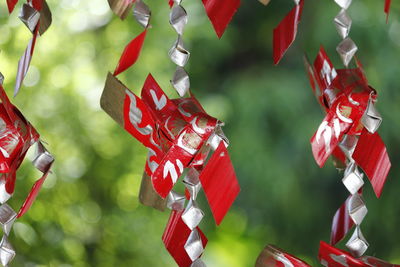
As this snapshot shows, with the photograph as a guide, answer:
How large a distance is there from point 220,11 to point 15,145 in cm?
14

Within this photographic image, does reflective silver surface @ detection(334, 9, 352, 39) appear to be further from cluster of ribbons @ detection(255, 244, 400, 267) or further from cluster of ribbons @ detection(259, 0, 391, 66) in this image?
cluster of ribbons @ detection(255, 244, 400, 267)

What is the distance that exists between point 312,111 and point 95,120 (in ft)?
1.43

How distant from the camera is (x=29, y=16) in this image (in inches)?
16.9

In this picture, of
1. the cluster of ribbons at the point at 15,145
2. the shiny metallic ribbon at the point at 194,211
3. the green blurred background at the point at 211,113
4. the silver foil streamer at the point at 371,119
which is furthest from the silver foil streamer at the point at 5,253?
the green blurred background at the point at 211,113

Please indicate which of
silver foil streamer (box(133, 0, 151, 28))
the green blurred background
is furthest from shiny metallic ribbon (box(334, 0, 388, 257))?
the green blurred background

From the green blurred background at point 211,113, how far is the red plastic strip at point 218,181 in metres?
1.02

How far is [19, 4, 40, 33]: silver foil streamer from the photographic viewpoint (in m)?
0.43

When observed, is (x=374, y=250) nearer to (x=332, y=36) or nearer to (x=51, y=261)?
(x=332, y=36)

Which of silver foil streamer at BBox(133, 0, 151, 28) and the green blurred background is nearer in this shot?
silver foil streamer at BBox(133, 0, 151, 28)

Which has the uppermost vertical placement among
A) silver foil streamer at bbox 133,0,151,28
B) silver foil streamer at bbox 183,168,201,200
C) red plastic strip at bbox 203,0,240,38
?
red plastic strip at bbox 203,0,240,38

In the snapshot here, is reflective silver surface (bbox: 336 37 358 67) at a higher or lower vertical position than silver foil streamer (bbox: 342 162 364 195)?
higher

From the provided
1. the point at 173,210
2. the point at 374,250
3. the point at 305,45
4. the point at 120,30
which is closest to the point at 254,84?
the point at 305,45

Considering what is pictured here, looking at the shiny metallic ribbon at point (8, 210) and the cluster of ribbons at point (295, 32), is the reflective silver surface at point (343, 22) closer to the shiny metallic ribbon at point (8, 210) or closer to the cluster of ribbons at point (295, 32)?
the cluster of ribbons at point (295, 32)

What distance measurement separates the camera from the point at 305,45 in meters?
1.52
